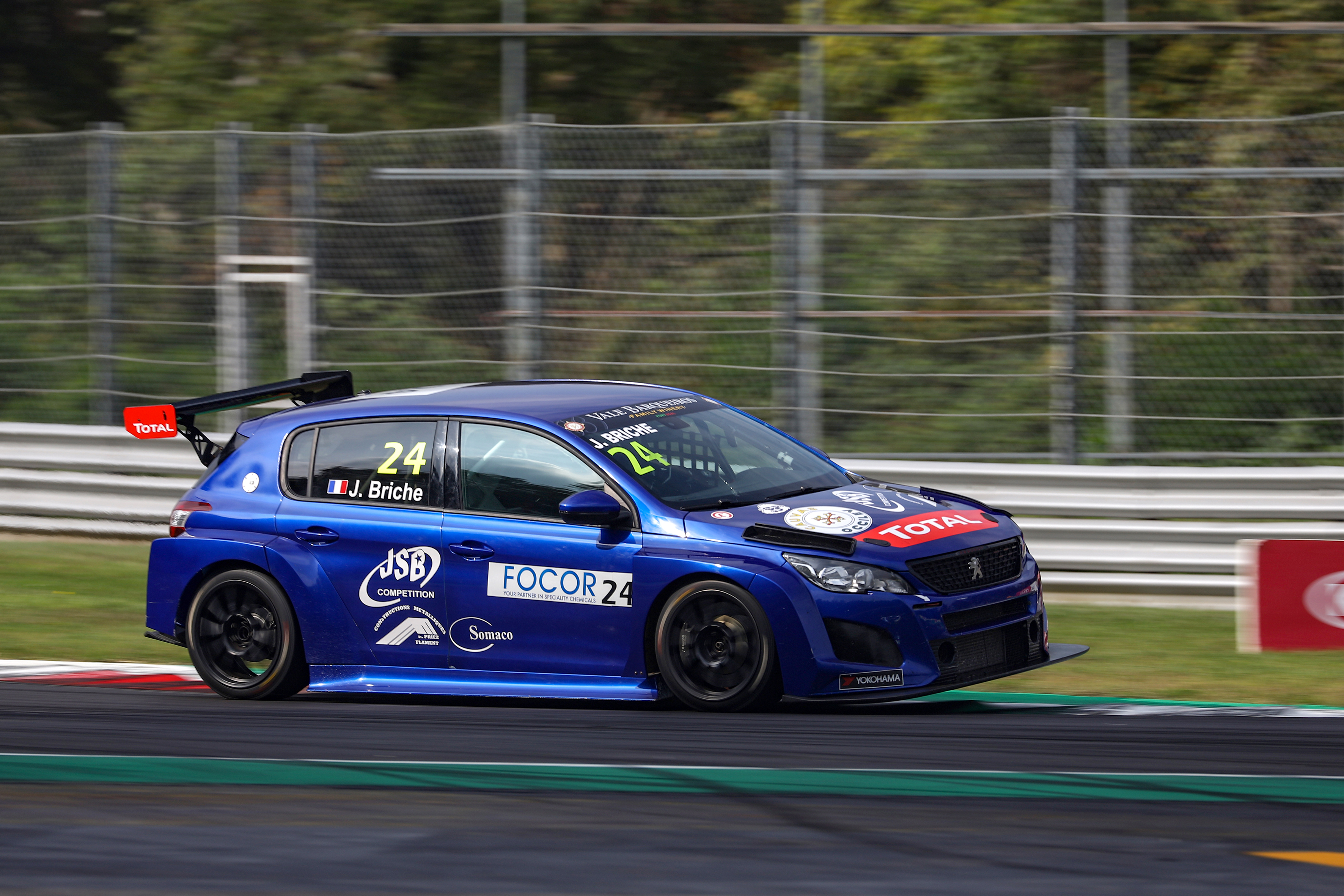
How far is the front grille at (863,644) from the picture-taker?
7.26 metres

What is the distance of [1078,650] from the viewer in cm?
807

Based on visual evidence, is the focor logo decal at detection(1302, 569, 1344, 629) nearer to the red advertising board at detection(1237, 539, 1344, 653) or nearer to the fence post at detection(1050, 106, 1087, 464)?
the red advertising board at detection(1237, 539, 1344, 653)

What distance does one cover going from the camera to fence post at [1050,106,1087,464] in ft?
39.1

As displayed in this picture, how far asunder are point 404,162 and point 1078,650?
23.7 ft

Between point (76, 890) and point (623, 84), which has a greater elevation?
point (623, 84)

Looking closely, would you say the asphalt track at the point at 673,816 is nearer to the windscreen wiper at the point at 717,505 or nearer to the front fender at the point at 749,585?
the front fender at the point at 749,585

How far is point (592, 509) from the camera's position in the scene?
761cm

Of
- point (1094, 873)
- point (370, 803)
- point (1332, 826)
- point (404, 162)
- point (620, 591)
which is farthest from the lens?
point (404, 162)

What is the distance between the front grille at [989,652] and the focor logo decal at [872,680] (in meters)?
0.16

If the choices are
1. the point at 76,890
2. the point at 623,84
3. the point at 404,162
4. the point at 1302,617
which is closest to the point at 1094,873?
the point at 76,890

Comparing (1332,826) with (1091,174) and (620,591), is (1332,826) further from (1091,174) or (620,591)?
(1091,174)

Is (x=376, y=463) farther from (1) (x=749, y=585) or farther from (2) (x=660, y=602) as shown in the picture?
(1) (x=749, y=585)

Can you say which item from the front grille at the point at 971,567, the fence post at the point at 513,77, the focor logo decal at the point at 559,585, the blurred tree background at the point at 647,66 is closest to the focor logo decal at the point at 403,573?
the focor logo decal at the point at 559,585

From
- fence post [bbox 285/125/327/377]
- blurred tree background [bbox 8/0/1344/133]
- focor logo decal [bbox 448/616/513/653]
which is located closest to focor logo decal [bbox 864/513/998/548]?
focor logo decal [bbox 448/616/513/653]
